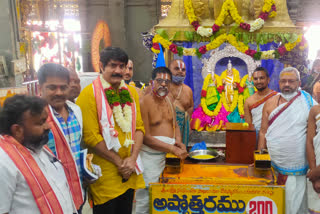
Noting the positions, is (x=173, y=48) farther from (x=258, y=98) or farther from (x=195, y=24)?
(x=258, y=98)

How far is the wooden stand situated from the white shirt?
2106 millimetres

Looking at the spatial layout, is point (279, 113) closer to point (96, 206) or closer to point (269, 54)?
point (96, 206)

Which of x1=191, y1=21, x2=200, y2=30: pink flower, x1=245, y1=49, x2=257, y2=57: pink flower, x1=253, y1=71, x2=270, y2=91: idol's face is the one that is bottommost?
x1=253, y1=71, x2=270, y2=91: idol's face

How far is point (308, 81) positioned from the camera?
599 centimetres

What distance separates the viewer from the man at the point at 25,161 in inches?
53.5

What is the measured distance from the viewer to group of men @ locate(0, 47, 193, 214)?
1.42 meters

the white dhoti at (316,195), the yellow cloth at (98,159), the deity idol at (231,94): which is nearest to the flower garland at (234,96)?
the deity idol at (231,94)

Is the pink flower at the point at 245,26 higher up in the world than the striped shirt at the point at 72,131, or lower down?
higher up

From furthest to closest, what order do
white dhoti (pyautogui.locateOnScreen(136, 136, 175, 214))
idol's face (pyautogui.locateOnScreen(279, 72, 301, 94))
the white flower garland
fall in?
white dhoti (pyautogui.locateOnScreen(136, 136, 175, 214))
idol's face (pyautogui.locateOnScreen(279, 72, 301, 94))
the white flower garland

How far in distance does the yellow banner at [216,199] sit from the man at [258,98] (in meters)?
1.66

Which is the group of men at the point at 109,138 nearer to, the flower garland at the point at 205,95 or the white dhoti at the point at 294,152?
the white dhoti at the point at 294,152

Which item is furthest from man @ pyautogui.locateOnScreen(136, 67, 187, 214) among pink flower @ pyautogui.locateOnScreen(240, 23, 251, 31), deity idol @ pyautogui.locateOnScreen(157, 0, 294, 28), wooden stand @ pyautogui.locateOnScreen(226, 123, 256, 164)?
pink flower @ pyautogui.locateOnScreen(240, 23, 251, 31)

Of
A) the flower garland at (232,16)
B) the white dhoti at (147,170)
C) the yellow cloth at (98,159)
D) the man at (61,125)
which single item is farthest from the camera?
the flower garland at (232,16)

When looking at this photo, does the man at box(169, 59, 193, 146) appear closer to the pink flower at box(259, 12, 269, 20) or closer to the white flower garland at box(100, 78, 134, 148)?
the white flower garland at box(100, 78, 134, 148)
